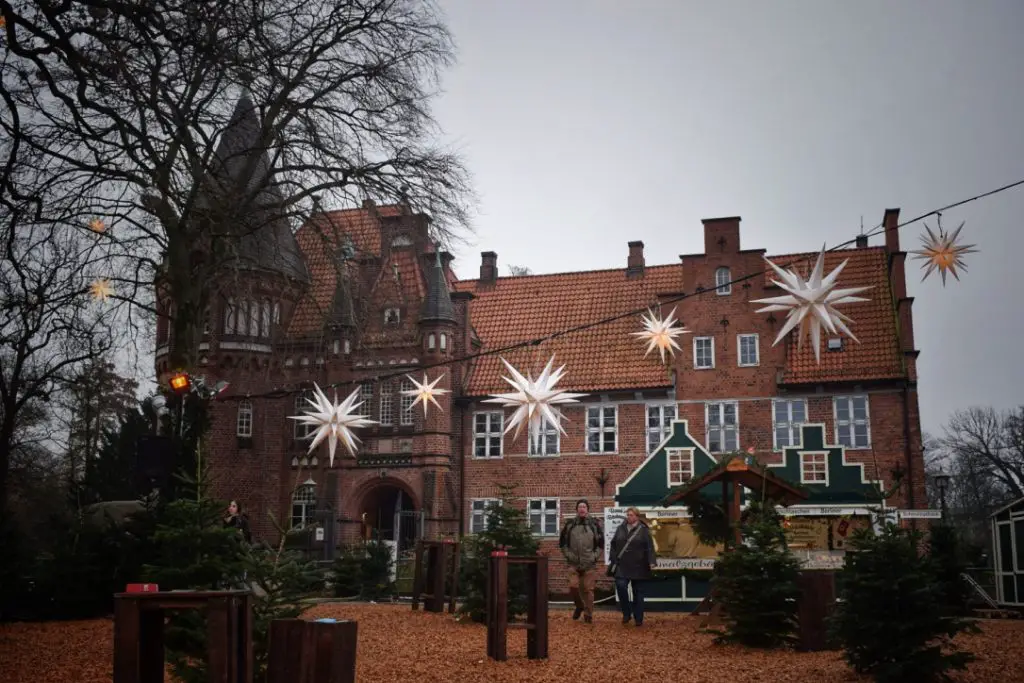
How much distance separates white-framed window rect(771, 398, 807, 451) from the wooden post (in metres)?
22.2

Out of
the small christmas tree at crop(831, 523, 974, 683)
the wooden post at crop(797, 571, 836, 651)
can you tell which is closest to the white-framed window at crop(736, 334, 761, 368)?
the wooden post at crop(797, 571, 836, 651)

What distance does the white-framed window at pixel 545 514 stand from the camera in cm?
3612

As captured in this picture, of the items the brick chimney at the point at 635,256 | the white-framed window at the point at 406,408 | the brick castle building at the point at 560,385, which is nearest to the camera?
the brick castle building at the point at 560,385

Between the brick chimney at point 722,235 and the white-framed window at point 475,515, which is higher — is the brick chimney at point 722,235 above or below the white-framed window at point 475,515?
above

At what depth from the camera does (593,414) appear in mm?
36625

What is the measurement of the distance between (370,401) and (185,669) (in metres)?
30.2

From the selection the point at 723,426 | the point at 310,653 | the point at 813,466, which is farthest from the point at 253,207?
the point at 723,426

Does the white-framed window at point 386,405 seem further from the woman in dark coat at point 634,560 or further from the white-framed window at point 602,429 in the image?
the woman in dark coat at point 634,560

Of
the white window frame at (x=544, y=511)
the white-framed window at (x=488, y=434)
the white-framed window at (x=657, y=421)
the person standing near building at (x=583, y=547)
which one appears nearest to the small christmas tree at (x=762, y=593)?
the person standing near building at (x=583, y=547)

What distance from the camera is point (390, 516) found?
131 ft

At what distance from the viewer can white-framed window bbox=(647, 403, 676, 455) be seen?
35.6 metres

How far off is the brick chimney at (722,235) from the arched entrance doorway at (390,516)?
1411 centimetres

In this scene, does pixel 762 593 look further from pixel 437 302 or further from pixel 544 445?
pixel 437 302

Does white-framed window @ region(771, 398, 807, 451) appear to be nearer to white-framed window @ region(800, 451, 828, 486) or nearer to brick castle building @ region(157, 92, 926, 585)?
brick castle building @ region(157, 92, 926, 585)
